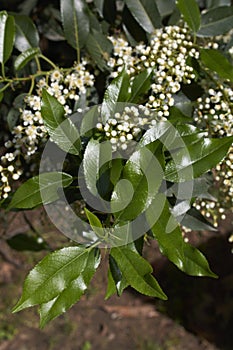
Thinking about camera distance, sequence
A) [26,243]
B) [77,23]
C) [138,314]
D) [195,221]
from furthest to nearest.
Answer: [138,314], [26,243], [77,23], [195,221]

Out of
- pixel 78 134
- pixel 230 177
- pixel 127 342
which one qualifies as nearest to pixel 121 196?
pixel 78 134

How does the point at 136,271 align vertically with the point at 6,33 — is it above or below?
below

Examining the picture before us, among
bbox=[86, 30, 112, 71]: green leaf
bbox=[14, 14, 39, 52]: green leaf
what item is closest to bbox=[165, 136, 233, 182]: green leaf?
bbox=[86, 30, 112, 71]: green leaf

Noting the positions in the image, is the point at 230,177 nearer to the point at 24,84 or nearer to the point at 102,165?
the point at 102,165

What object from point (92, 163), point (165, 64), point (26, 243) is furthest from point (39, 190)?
point (26, 243)

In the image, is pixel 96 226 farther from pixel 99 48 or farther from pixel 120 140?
pixel 99 48

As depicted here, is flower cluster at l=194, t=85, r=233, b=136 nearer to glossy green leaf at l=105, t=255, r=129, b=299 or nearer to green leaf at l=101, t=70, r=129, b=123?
green leaf at l=101, t=70, r=129, b=123

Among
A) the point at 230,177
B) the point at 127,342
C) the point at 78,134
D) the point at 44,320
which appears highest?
the point at 78,134
